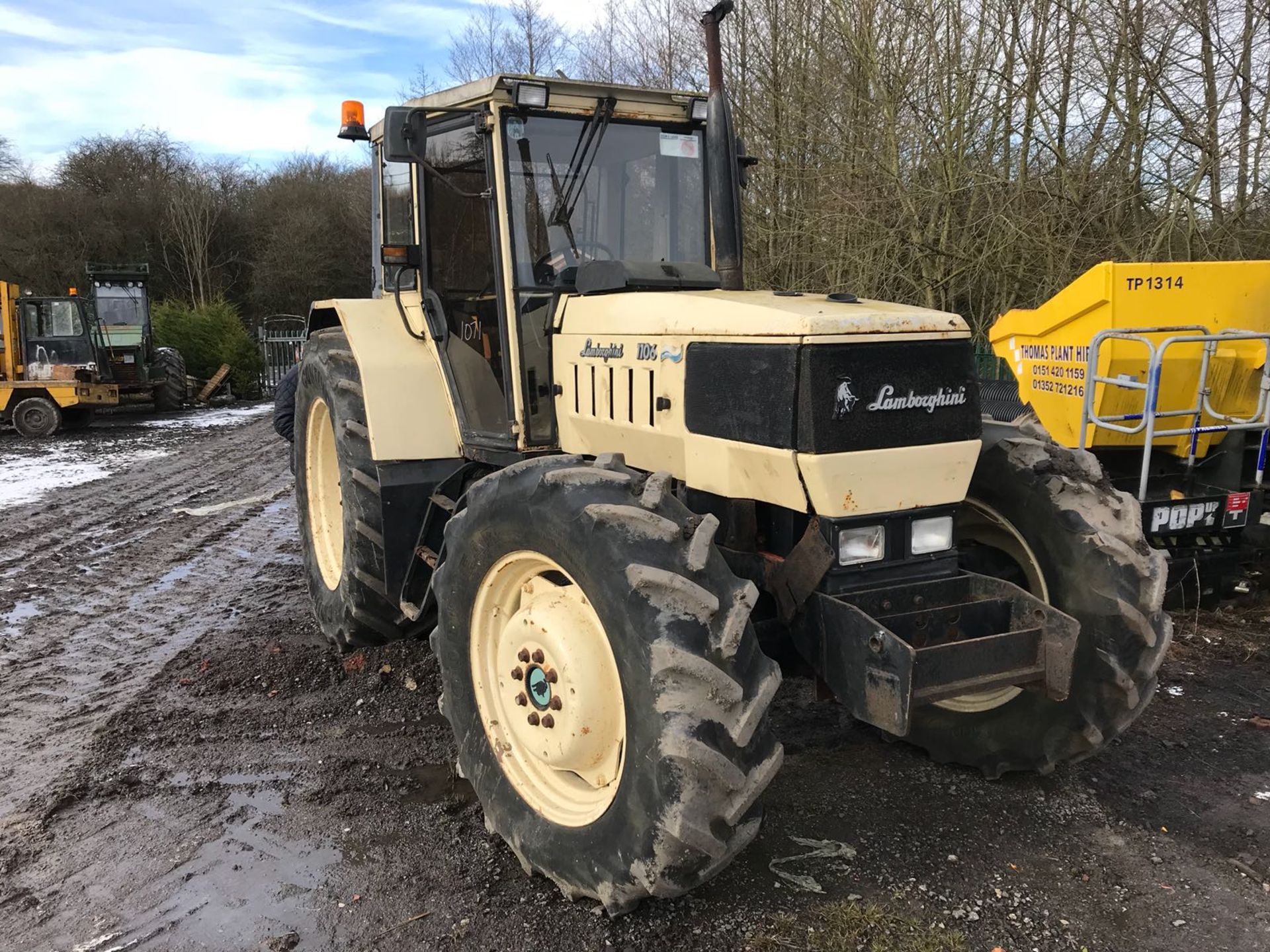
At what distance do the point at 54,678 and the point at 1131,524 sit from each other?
15.9ft

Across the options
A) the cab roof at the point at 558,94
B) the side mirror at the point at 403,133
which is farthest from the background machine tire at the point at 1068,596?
the side mirror at the point at 403,133

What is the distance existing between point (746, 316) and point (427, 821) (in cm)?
207

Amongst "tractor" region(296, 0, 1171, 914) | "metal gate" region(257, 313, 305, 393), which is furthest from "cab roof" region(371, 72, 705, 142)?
"metal gate" region(257, 313, 305, 393)

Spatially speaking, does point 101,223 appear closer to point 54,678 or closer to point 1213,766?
point 54,678

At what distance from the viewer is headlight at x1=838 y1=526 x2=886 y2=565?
112 inches

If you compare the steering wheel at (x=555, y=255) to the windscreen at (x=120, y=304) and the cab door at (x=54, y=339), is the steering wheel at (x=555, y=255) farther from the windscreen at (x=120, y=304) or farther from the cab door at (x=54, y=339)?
the windscreen at (x=120, y=304)

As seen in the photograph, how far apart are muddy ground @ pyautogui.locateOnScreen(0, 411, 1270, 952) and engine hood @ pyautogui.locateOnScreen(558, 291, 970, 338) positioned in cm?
168

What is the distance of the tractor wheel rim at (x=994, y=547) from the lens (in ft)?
11.1

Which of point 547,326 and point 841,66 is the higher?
point 841,66

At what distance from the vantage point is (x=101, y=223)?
109 ft

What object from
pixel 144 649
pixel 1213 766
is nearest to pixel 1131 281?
pixel 1213 766

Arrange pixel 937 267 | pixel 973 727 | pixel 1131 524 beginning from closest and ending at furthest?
pixel 1131 524 → pixel 973 727 → pixel 937 267

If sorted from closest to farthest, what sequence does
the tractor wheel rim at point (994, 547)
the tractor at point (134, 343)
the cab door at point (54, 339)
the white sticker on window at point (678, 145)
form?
the tractor wheel rim at point (994, 547) < the white sticker on window at point (678, 145) < the cab door at point (54, 339) < the tractor at point (134, 343)

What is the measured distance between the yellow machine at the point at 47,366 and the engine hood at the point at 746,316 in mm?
14941
